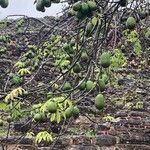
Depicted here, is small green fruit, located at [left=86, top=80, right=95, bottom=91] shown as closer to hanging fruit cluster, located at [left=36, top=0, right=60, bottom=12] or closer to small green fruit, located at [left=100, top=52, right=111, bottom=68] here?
small green fruit, located at [left=100, top=52, right=111, bottom=68]

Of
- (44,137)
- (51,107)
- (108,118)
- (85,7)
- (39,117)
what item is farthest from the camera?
(108,118)

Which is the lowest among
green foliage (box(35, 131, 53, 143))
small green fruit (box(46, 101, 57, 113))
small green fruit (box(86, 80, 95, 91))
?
green foliage (box(35, 131, 53, 143))

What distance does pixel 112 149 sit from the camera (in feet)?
16.4

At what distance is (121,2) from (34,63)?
2124mm

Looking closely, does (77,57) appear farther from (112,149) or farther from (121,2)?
(112,149)

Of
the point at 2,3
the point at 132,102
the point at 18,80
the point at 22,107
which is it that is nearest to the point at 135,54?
the point at 132,102

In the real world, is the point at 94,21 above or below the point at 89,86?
above

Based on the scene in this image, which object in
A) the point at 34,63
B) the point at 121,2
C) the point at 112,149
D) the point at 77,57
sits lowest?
the point at 112,149

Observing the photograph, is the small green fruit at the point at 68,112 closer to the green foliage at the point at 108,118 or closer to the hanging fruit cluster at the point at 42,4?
the hanging fruit cluster at the point at 42,4

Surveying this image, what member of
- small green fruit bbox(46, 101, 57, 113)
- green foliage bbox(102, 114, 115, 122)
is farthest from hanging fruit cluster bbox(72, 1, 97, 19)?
green foliage bbox(102, 114, 115, 122)

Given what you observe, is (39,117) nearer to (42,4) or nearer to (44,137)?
(42,4)

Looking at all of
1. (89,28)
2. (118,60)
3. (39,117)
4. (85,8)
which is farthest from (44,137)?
Answer: (118,60)

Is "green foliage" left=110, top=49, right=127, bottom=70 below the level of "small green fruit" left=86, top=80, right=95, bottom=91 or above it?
below

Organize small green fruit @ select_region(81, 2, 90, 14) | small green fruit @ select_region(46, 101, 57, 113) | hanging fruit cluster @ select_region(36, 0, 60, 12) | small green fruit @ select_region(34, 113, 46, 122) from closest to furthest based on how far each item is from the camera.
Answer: small green fruit @ select_region(81, 2, 90, 14), small green fruit @ select_region(46, 101, 57, 113), small green fruit @ select_region(34, 113, 46, 122), hanging fruit cluster @ select_region(36, 0, 60, 12)
